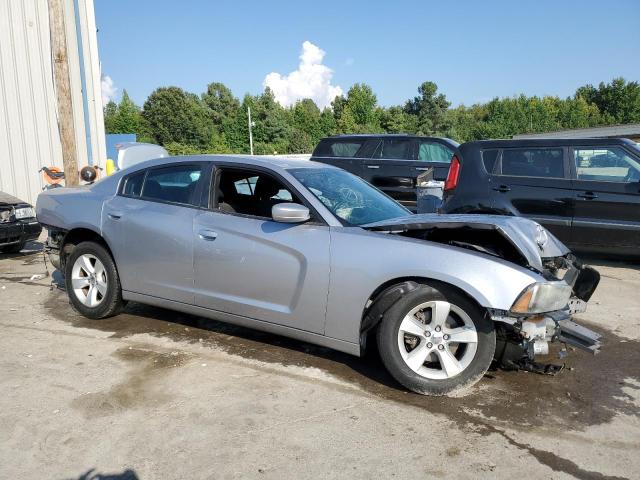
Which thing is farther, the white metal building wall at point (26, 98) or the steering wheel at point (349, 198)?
the white metal building wall at point (26, 98)

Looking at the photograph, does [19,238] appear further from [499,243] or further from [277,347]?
[499,243]

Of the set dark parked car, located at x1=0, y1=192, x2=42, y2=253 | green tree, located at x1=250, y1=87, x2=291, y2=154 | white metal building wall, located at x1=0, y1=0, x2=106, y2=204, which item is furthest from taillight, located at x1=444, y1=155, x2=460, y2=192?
green tree, located at x1=250, y1=87, x2=291, y2=154

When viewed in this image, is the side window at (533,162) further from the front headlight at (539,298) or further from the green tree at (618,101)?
the green tree at (618,101)

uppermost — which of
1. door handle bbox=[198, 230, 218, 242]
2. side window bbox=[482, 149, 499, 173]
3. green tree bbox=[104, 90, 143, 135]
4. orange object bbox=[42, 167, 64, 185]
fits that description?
green tree bbox=[104, 90, 143, 135]

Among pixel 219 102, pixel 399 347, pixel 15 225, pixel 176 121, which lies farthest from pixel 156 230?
pixel 219 102

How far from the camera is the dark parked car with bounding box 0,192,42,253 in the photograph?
812 centimetres

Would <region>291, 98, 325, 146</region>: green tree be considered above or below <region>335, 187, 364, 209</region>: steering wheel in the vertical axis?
above

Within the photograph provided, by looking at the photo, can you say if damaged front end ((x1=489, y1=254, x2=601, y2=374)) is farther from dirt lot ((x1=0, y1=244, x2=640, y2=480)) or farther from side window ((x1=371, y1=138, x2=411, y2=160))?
side window ((x1=371, y1=138, x2=411, y2=160))

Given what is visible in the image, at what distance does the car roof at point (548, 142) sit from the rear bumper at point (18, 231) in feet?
22.4

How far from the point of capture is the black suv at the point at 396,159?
1041cm

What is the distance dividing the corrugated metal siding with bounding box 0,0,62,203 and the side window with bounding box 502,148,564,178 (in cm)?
1113

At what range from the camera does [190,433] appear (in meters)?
2.99

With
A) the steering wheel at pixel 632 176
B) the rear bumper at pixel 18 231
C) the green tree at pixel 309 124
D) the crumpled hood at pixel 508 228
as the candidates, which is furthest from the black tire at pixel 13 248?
the green tree at pixel 309 124

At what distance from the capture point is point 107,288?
490 cm
